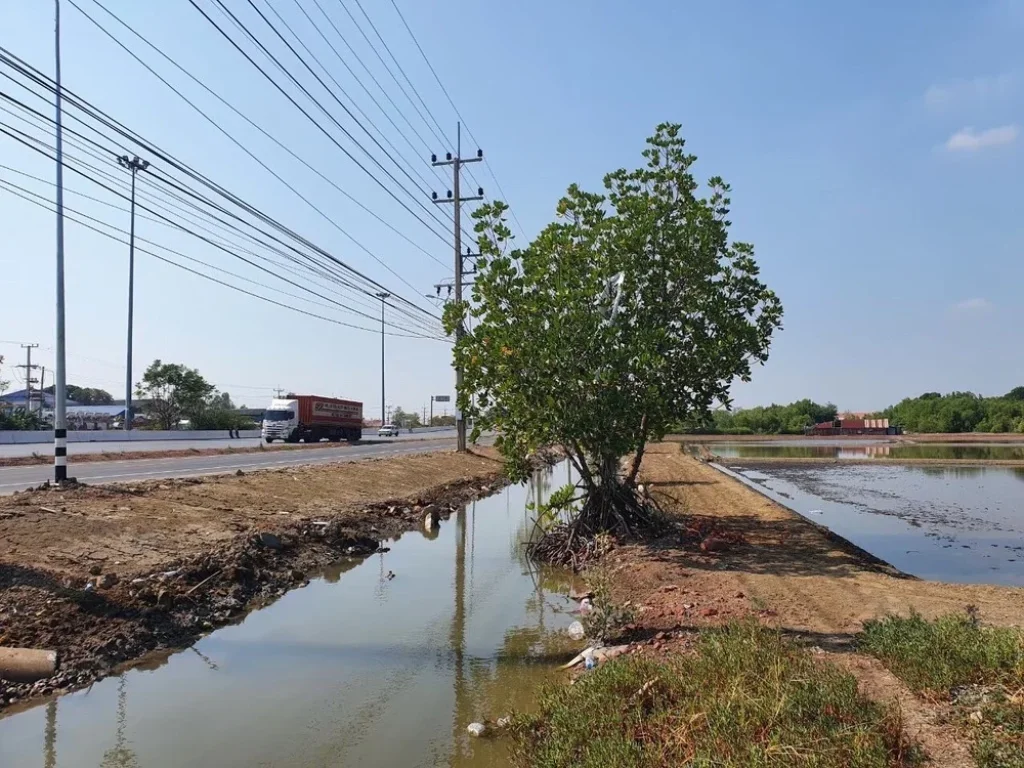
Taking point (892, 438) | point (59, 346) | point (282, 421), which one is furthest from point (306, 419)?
point (892, 438)

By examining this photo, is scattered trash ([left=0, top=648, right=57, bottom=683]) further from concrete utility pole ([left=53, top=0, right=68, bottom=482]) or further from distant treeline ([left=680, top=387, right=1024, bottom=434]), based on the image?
distant treeline ([left=680, top=387, right=1024, bottom=434])

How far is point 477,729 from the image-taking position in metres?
6.04

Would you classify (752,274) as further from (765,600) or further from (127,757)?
(127,757)

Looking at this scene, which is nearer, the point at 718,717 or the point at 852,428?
the point at 718,717

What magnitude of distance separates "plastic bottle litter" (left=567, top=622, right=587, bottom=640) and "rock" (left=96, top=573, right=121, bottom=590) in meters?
5.45

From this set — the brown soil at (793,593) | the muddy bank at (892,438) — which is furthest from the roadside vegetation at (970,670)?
the muddy bank at (892,438)

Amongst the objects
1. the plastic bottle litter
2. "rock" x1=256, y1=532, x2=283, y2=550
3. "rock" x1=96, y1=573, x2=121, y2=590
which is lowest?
the plastic bottle litter

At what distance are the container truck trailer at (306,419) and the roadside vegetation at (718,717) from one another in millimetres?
45856

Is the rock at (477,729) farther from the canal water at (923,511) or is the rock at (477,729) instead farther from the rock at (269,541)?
the canal water at (923,511)

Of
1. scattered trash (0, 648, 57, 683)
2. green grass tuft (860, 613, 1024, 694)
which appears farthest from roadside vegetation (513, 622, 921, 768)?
scattered trash (0, 648, 57, 683)

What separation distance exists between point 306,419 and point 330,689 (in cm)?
4487

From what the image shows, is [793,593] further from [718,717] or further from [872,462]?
[872,462]

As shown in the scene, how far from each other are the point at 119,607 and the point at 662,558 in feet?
25.1

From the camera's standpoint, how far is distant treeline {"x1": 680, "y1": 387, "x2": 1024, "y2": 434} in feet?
282
